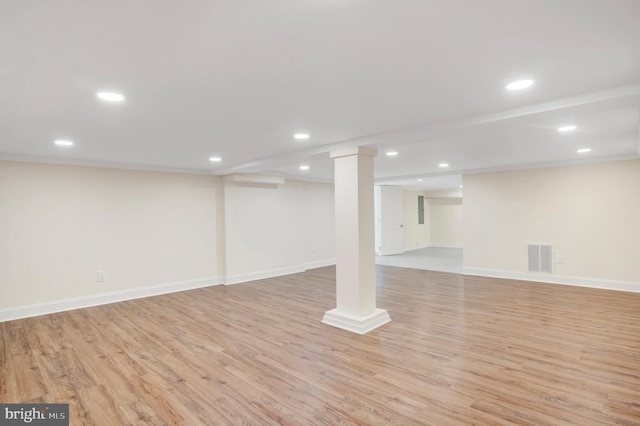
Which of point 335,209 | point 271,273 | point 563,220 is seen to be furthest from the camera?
point 271,273

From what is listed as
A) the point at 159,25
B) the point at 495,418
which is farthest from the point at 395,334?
the point at 159,25

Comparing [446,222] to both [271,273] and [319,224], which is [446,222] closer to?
[319,224]

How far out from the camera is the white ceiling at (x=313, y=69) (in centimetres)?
137

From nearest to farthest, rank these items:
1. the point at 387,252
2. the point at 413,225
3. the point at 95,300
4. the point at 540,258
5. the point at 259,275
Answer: the point at 95,300 < the point at 540,258 < the point at 259,275 < the point at 387,252 < the point at 413,225

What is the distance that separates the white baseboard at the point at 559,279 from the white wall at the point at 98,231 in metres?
5.37

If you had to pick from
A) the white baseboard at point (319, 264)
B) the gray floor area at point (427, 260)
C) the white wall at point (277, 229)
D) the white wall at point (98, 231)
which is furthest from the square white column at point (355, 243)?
the gray floor area at point (427, 260)

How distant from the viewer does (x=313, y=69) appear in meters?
1.91

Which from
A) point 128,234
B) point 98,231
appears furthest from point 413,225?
point 98,231

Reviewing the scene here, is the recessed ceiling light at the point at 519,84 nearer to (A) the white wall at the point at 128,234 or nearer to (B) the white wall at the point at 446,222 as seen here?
(A) the white wall at the point at 128,234

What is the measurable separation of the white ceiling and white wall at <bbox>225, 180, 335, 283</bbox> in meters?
3.03

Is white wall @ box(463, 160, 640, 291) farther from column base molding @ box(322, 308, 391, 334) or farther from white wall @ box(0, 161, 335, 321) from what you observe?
white wall @ box(0, 161, 335, 321)

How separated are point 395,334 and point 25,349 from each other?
3.84 metres

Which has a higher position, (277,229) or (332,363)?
(277,229)

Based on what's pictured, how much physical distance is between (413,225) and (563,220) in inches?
232
